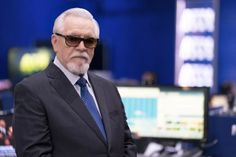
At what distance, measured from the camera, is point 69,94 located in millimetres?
1708

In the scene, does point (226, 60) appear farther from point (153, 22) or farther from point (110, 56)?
point (110, 56)

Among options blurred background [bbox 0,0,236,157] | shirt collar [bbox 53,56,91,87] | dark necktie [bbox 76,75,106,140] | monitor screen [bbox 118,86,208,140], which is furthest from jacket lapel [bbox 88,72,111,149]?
blurred background [bbox 0,0,236,157]

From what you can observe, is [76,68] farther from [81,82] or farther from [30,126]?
[30,126]

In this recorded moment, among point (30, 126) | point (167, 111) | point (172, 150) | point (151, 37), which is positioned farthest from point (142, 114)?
point (151, 37)

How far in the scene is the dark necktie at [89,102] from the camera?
68.3 inches

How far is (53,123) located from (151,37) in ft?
24.7

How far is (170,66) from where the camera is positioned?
352 inches

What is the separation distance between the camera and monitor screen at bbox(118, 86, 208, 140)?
2.93m

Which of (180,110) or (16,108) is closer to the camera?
(16,108)

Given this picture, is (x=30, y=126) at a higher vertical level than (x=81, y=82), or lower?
lower

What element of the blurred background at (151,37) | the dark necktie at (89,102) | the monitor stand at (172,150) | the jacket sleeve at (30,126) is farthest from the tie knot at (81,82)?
the blurred background at (151,37)

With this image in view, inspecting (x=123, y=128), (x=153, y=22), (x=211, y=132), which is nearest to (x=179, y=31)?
(x=153, y=22)

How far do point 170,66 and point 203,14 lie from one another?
3.58 ft

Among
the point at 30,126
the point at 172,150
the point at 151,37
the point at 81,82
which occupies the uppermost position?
the point at 81,82
